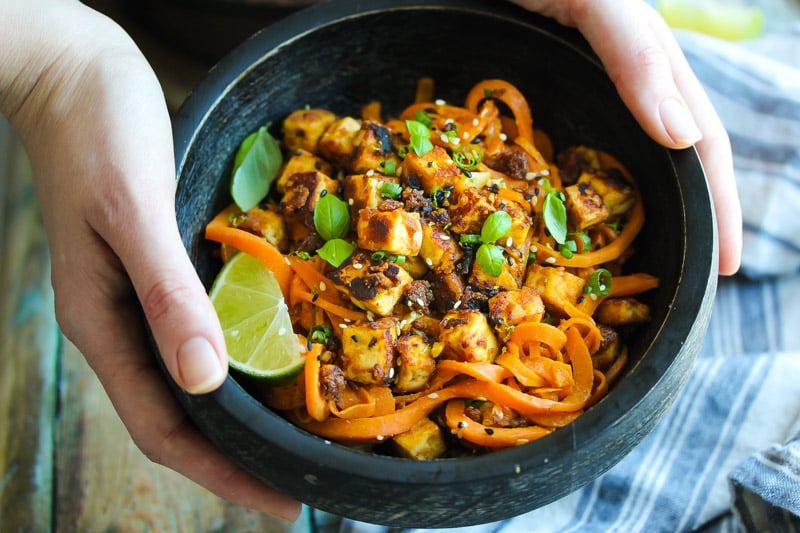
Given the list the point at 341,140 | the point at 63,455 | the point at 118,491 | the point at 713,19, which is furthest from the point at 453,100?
the point at 713,19

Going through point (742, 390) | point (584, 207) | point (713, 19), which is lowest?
point (742, 390)

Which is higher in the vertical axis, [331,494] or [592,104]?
[592,104]

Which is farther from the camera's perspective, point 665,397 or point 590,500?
point 590,500

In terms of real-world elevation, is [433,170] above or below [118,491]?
above

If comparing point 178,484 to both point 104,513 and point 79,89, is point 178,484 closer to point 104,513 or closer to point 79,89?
point 104,513

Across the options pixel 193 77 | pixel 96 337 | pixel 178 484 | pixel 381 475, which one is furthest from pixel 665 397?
pixel 193 77

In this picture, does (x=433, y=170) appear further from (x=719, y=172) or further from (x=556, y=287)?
(x=719, y=172)

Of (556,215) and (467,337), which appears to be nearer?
(467,337)
